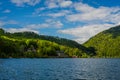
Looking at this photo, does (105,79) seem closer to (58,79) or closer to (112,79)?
(112,79)

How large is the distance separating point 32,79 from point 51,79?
17.4ft

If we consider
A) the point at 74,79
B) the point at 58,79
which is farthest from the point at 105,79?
the point at 58,79

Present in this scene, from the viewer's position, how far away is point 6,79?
69.9 metres

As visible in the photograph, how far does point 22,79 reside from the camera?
7006cm

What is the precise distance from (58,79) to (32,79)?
7245mm

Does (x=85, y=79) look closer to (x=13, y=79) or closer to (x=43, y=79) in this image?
(x=43, y=79)

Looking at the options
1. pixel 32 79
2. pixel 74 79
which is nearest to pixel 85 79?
pixel 74 79

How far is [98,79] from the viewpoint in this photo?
7269cm

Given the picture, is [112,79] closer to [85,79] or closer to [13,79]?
[85,79]

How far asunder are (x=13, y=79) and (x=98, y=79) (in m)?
23.3

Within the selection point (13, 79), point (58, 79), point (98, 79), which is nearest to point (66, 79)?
point (58, 79)

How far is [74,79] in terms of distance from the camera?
243ft

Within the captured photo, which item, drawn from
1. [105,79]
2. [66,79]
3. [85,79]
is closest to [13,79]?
[66,79]

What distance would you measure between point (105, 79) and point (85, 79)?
5.57 meters
